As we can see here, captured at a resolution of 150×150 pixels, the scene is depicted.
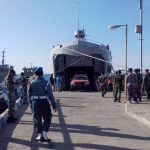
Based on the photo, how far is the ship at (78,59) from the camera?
24453 mm

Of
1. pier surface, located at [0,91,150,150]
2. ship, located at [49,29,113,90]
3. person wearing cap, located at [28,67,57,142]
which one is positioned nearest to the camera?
pier surface, located at [0,91,150,150]

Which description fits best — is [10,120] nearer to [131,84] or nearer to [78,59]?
[131,84]

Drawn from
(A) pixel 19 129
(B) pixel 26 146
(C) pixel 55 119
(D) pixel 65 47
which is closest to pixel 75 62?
(D) pixel 65 47

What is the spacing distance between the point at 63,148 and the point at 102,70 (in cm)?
2135

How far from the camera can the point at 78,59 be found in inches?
1001

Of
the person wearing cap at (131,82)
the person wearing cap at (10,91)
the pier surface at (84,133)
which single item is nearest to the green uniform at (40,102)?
the pier surface at (84,133)

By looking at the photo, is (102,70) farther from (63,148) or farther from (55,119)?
(63,148)

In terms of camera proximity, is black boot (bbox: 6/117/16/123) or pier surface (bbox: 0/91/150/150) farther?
black boot (bbox: 6/117/16/123)

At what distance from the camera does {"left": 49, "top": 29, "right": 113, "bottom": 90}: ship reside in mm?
24453

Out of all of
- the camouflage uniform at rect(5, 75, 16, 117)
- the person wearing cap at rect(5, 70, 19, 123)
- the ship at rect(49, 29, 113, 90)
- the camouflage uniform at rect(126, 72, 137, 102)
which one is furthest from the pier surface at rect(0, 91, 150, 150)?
the ship at rect(49, 29, 113, 90)

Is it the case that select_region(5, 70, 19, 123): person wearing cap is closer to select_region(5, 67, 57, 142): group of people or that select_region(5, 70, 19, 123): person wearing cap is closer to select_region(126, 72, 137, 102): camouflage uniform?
select_region(5, 67, 57, 142): group of people

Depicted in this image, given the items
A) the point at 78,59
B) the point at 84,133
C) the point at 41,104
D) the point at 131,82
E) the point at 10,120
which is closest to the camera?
the point at 41,104

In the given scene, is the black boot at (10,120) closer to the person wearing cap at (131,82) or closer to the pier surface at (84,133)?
the pier surface at (84,133)

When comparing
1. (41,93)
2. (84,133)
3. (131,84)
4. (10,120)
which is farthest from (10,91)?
(131,84)
